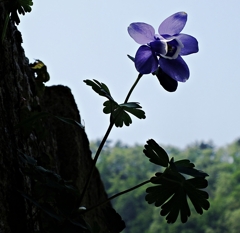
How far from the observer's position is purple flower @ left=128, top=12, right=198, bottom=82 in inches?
32.9

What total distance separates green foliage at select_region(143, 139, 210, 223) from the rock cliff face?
13 centimetres

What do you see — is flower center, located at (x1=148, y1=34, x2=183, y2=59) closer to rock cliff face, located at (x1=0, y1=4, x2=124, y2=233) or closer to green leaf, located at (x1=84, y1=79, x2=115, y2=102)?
green leaf, located at (x1=84, y1=79, x2=115, y2=102)

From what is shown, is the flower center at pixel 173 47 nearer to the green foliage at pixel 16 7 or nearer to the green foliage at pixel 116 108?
the green foliage at pixel 116 108

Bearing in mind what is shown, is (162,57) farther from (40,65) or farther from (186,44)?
(40,65)

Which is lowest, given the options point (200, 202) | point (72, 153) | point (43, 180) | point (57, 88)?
point (200, 202)

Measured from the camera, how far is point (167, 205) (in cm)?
85

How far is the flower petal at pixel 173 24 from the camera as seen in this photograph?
0.86 meters

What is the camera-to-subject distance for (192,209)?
30.5m

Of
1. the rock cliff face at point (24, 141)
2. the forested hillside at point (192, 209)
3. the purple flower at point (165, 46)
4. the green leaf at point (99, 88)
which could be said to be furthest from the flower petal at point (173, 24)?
the forested hillside at point (192, 209)

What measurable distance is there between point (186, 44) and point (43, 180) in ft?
0.90

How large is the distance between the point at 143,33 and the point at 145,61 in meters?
0.05

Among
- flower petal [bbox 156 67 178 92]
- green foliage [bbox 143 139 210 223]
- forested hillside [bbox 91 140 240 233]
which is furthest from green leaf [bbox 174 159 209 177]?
→ forested hillside [bbox 91 140 240 233]

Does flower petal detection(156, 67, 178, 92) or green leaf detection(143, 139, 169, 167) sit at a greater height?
flower petal detection(156, 67, 178, 92)

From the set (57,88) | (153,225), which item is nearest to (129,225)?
(153,225)
